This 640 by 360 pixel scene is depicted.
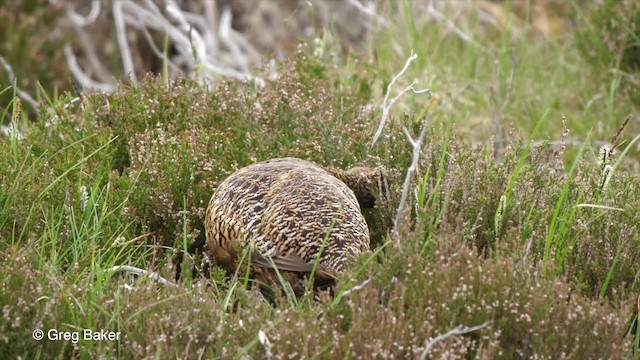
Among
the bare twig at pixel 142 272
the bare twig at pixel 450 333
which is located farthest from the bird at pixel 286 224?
the bare twig at pixel 450 333

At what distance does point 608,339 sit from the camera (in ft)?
9.72

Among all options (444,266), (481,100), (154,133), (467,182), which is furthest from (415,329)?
(481,100)

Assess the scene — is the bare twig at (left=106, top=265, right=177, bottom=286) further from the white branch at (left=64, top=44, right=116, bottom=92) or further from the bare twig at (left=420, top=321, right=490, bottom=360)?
the white branch at (left=64, top=44, right=116, bottom=92)

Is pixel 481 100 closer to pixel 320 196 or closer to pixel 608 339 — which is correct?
pixel 320 196

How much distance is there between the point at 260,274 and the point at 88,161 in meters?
1.18

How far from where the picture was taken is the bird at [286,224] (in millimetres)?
3369

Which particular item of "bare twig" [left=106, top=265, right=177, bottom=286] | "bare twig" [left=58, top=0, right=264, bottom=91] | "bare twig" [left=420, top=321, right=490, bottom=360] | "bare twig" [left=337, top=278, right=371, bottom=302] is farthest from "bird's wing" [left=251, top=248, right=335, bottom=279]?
"bare twig" [left=58, top=0, right=264, bottom=91]

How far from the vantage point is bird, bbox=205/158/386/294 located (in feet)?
11.1

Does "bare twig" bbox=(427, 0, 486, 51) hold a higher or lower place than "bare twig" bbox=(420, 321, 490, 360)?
lower

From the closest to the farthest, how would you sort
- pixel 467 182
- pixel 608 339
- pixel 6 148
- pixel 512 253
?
1. pixel 608 339
2. pixel 512 253
3. pixel 467 182
4. pixel 6 148

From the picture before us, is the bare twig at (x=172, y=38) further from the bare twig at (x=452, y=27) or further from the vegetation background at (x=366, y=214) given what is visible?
the vegetation background at (x=366, y=214)

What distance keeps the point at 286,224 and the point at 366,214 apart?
0.78m

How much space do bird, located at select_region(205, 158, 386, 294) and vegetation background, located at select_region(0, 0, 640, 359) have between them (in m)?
0.11

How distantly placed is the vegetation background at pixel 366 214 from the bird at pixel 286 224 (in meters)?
0.11
